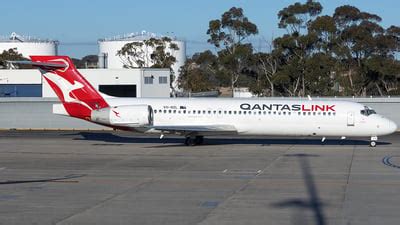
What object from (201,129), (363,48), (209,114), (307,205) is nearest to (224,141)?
(209,114)

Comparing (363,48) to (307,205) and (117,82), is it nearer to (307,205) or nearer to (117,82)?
(117,82)

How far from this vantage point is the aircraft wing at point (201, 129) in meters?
35.9

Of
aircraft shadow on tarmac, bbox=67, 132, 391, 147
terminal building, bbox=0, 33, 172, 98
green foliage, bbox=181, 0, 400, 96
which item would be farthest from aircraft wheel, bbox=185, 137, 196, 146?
green foliage, bbox=181, 0, 400, 96

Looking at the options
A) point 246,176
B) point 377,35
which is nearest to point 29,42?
point 377,35

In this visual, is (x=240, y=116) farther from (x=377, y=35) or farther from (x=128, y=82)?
(x=377, y=35)

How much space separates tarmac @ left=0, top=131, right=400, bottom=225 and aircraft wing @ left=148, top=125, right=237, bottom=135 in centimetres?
82

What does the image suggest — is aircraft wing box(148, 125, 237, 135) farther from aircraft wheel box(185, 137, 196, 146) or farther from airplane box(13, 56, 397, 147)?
aircraft wheel box(185, 137, 196, 146)

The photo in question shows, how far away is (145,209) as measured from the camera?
1734 centimetres

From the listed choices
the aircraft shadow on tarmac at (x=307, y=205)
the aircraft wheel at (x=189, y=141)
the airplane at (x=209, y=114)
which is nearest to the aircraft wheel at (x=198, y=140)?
the airplane at (x=209, y=114)

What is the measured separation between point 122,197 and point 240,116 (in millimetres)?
18120

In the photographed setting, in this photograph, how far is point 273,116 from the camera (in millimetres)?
36469

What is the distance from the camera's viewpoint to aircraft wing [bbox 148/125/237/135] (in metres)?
35.9

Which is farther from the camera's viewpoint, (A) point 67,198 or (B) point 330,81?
(B) point 330,81

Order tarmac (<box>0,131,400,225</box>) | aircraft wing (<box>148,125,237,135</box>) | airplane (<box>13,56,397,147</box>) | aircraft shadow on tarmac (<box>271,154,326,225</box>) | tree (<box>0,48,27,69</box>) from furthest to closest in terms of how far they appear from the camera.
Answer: tree (<box>0,48,27,69</box>)
airplane (<box>13,56,397,147</box>)
aircraft wing (<box>148,125,237,135</box>)
tarmac (<box>0,131,400,225</box>)
aircraft shadow on tarmac (<box>271,154,326,225</box>)
